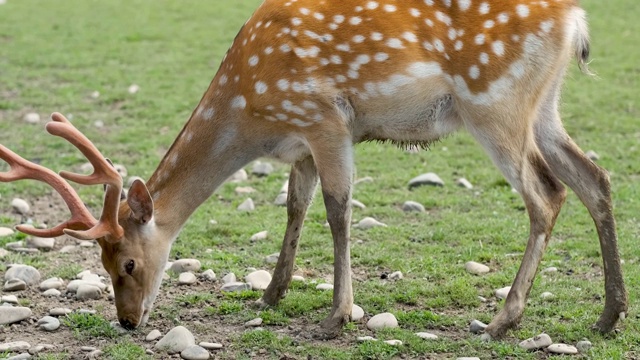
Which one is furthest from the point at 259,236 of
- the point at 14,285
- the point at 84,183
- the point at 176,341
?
the point at 84,183

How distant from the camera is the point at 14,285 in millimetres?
6875

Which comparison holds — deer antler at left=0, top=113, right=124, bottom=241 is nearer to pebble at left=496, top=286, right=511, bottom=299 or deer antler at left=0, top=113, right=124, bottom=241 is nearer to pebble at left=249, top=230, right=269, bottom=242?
pebble at left=249, top=230, right=269, bottom=242

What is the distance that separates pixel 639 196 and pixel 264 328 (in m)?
3.93

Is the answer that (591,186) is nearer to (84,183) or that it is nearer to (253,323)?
(253,323)

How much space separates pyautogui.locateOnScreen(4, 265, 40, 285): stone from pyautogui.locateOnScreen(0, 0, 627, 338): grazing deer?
1.24 meters

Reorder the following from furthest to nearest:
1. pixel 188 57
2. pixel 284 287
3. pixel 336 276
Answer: pixel 188 57 < pixel 284 287 < pixel 336 276

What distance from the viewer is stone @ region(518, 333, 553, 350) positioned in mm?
5777

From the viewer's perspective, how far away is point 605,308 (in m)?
6.00

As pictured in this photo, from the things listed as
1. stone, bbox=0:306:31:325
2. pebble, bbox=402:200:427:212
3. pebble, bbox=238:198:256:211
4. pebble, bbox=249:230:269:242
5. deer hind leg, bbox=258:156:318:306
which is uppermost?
deer hind leg, bbox=258:156:318:306

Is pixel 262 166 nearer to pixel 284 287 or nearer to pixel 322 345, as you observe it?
pixel 284 287

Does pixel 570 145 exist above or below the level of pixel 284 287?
above

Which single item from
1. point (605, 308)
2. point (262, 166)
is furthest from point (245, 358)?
point (262, 166)

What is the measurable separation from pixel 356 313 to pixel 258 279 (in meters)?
0.95

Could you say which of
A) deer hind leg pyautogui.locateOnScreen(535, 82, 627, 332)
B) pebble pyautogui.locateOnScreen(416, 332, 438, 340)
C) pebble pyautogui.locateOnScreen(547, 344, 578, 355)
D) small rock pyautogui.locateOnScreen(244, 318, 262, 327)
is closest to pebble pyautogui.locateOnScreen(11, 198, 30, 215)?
small rock pyautogui.locateOnScreen(244, 318, 262, 327)
